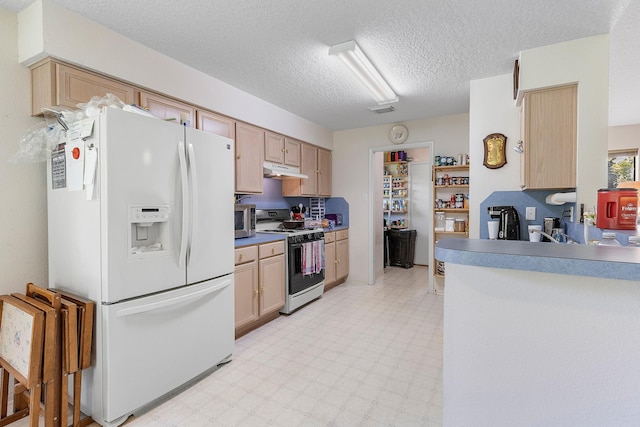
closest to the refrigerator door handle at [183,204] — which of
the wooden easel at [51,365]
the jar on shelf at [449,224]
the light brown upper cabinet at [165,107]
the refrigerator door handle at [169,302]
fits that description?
the refrigerator door handle at [169,302]

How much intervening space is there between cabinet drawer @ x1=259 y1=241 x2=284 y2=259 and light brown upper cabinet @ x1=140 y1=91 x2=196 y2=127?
52.9 inches

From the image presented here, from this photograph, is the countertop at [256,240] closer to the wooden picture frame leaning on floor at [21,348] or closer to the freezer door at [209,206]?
the freezer door at [209,206]

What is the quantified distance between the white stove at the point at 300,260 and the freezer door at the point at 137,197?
5.18 feet

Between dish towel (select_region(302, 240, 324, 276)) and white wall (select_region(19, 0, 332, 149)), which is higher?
white wall (select_region(19, 0, 332, 149))

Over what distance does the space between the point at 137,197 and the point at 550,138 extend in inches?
114

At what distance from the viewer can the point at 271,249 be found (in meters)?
3.16

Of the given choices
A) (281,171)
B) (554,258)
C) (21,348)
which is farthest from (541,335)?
(281,171)

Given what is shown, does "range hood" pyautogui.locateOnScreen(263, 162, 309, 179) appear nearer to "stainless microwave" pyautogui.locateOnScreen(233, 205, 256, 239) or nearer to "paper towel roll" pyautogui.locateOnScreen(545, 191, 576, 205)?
"stainless microwave" pyautogui.locateOnScreen(233, 205, 256, 239)

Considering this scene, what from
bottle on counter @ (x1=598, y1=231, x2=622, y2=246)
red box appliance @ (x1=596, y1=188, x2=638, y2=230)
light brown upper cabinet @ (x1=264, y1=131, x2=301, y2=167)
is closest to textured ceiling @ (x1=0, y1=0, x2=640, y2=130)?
light brown upper cabinet @ (x1=264, y1=131, x2=301, y2=167)

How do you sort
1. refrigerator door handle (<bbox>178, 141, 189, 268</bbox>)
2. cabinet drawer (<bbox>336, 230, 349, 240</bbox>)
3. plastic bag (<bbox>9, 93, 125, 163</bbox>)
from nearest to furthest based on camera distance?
1. plastic bag (<bbox>9, 93, 125, 163</bbox>)
2. refrigerator door handle (<bbox>178, 141, 189, 268</bbox>)
3. cabinet drawer (<bbox>336, 230, 349, 240</bbox>)

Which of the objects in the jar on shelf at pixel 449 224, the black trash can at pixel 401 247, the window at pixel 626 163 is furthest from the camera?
the black trash can at pixel 401 247

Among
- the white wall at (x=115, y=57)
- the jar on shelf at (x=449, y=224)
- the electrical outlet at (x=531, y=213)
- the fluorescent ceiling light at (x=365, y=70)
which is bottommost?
the jar on shelf at (x=449, y=224)

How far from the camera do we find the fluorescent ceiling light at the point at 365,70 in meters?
2.26

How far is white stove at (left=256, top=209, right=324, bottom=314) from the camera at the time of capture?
3.39 metres
